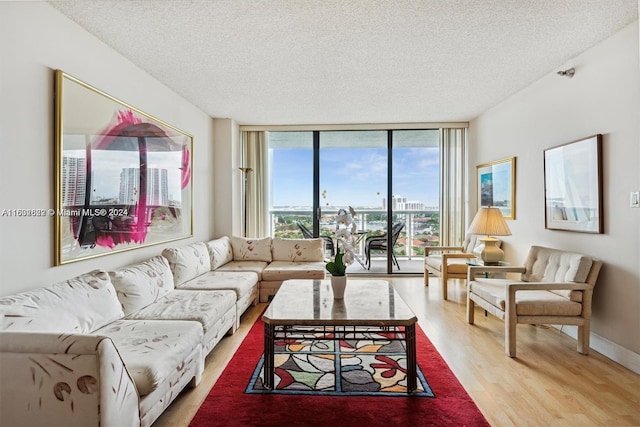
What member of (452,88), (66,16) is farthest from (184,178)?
(452,88)

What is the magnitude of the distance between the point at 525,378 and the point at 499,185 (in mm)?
2784

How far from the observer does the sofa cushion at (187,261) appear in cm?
339

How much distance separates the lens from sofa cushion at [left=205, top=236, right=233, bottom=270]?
169 inches

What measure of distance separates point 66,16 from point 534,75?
13.5 feet

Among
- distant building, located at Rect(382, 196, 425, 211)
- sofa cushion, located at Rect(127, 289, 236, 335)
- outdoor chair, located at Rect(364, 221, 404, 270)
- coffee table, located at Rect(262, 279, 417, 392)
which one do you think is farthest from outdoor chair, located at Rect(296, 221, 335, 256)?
coffee table, located at Rect(262, 279, 417, 392)

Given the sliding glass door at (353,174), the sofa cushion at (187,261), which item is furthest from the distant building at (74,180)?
the sliding glass door at (353,174)

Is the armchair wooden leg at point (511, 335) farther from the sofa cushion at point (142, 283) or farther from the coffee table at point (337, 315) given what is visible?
the sofa cushion at point (142, 283)

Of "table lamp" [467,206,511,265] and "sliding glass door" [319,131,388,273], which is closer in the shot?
"table lamp" [467,206,511,265]

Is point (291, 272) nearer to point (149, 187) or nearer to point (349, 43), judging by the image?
point (149, 187)

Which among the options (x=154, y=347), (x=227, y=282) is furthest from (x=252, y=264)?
(x=154, y=347)

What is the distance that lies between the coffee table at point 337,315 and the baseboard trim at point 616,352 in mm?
1666

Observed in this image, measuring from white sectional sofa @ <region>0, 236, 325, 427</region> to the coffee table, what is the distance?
1.67 ft

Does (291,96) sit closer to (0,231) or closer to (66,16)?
(66,16)

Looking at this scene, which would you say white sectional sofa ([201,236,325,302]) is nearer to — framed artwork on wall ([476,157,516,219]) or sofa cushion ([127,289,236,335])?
sofa cushion ([127,289,236,335])
